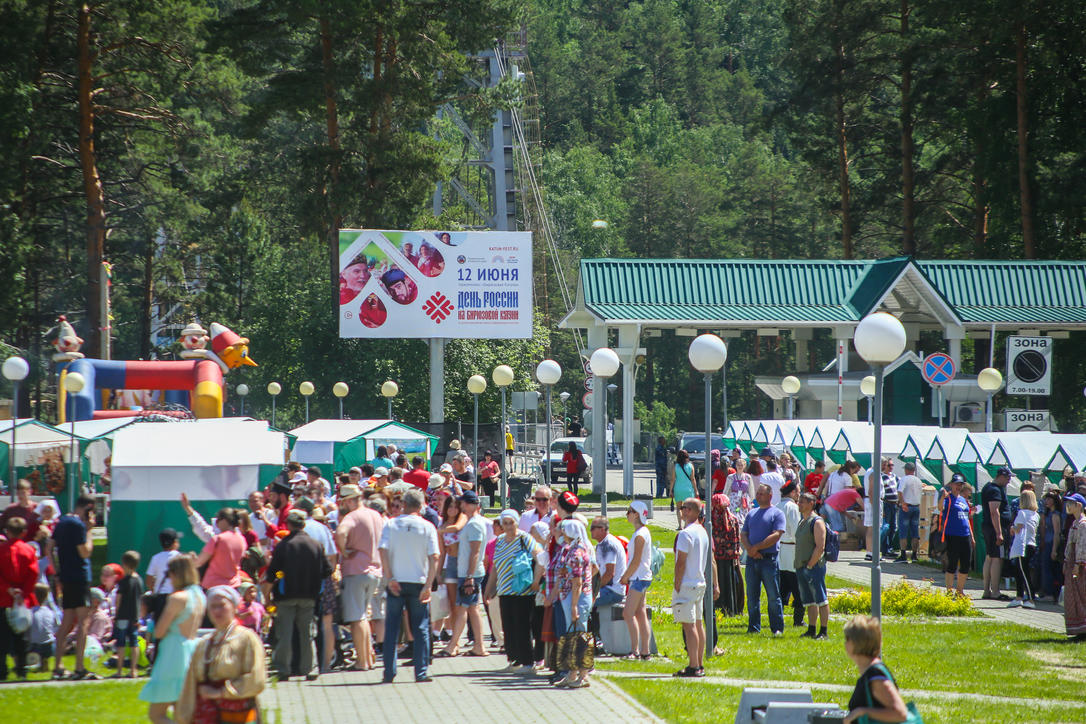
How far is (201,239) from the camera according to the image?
164ft

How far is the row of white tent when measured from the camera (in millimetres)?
18422

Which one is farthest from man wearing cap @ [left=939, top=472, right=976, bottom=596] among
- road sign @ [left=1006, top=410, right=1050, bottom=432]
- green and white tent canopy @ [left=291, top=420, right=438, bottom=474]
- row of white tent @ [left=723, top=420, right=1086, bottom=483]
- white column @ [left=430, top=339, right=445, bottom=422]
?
white column @ [left=430, top=339, right=445, bottom=422]

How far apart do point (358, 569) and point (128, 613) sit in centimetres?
217

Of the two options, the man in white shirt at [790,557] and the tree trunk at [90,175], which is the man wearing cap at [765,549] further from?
the tree trunk at [90,175]

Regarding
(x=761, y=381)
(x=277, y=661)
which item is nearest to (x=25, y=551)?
(x=277, y=661)

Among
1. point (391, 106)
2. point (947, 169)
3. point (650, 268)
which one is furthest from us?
point (947, 169)

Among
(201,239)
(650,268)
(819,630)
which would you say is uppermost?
(201,239)

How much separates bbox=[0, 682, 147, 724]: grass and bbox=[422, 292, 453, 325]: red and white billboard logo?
21138 mm

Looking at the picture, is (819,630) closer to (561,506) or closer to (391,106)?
(561,506)

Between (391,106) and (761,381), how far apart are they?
1558 centimetres

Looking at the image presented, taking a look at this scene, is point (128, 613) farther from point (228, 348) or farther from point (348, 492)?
point (228, 348)

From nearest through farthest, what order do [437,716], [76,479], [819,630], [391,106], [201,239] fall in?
[437,716], [819,630], [76,479], [391,106], [201,239]

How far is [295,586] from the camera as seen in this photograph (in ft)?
35.6

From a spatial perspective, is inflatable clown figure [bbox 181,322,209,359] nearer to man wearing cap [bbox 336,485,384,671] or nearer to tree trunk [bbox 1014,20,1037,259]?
man wearing cap [bbox 336,485,384,671]
